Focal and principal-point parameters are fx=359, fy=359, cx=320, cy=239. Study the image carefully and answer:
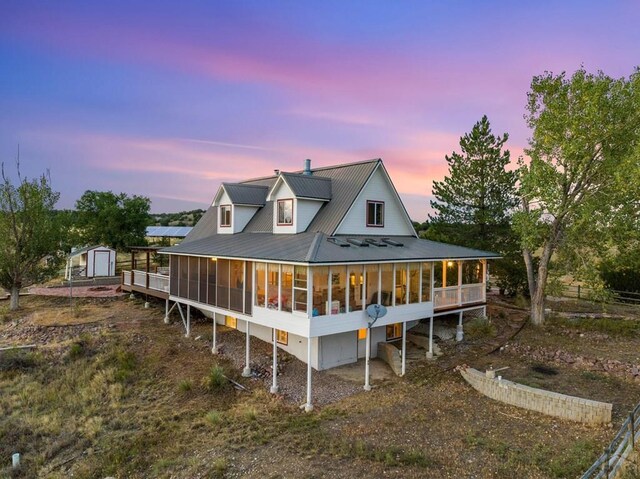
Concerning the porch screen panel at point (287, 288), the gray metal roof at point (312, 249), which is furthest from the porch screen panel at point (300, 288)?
the gray metal roof at point (312, 249)

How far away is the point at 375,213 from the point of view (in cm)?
1845

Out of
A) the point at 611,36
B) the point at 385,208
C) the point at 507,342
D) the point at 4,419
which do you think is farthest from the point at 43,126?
the point at 611,36

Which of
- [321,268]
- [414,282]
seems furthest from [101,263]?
[414,282]

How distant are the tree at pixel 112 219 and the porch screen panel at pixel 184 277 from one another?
2533 centimetres

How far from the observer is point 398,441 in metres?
9.44

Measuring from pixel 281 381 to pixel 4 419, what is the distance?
393 inches

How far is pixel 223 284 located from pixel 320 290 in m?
5.62

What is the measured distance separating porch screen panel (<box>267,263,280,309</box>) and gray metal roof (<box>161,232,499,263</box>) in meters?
0.66

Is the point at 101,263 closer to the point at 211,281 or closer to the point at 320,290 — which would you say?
the point at 211,281

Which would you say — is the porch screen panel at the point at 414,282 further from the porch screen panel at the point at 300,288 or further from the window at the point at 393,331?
the porch screen panel at the point at 300,288

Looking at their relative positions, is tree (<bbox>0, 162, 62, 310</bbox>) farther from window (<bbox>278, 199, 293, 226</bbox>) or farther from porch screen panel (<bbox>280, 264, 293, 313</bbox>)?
porch screen panel (<bbox>280, 264, 293, 313</bbox>)

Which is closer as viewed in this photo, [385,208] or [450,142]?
[385,208]

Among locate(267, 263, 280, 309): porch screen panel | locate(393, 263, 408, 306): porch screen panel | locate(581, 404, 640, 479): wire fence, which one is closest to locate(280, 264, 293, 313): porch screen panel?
locate(267, 263, 280, 309): porch screen panel

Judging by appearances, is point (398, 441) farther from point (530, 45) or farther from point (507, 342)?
point (530, 45)
